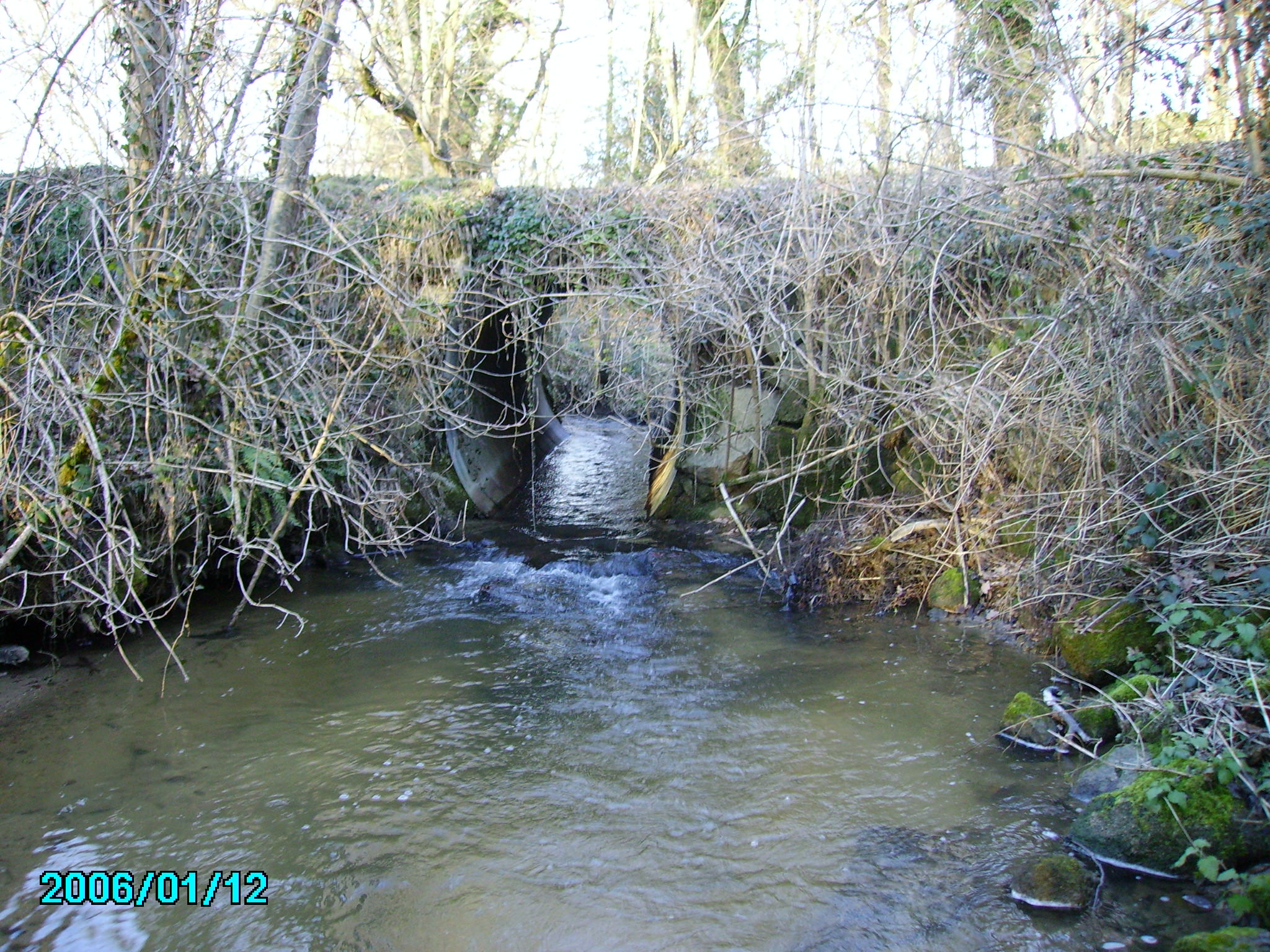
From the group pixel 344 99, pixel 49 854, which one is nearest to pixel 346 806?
pixel 49 854

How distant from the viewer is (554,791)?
5195mm

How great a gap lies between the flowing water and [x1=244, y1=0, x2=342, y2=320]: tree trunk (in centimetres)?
345

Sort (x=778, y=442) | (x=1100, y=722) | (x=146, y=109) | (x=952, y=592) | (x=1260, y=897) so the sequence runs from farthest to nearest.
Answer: (x=778, y=442), (x=952, y=592), (x=146, y=109), (x=1100, y=722), (x=1260, y=897)

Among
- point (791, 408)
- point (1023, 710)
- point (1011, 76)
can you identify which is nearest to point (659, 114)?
point (791, 408)

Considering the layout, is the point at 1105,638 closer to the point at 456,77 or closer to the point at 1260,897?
the point at 1260,897

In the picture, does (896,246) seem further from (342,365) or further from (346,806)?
(346,806)

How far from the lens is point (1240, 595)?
5.17 m

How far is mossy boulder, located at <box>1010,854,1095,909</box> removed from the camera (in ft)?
13.3

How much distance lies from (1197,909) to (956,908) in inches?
42.1

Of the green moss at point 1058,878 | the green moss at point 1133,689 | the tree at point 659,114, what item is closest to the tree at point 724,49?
the tree at point 659,114

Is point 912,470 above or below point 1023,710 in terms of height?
above

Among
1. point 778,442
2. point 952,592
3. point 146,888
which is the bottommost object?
point 146,888

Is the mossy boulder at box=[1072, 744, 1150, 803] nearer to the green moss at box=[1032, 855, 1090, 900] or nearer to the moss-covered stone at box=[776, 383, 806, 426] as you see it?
the green moss at box=[1032, 855, 1090, 900]

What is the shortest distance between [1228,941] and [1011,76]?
6.72m
